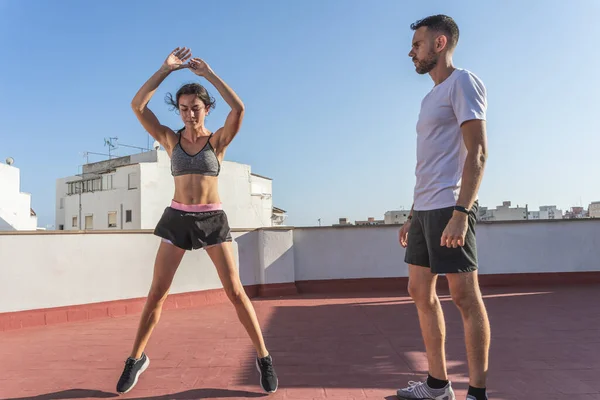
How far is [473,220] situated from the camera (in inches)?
81.6

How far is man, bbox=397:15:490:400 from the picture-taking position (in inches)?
79.4

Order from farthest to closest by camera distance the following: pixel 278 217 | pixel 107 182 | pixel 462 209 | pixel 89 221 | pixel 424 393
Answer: pixel 278 217, pixel 89 221, pixel 107 182, pixel 424 393, pixel 462 209

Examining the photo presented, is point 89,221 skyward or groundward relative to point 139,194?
groundward

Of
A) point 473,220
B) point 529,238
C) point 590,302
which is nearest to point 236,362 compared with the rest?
point 473,220

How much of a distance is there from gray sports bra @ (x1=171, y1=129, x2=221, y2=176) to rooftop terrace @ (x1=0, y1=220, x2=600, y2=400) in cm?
134

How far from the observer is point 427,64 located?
2.29m

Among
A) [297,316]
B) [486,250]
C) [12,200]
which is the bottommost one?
[297,316]

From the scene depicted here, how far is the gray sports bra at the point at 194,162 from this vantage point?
8.96 ft

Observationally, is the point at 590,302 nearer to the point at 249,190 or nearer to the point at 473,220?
the point at 473,220

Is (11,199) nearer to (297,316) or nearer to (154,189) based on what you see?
(154,189)

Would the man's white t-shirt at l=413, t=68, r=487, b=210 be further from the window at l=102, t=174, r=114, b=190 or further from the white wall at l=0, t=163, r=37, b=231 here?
the window at l=102, t=174, r=114, b=190

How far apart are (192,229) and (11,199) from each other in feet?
Result: 106

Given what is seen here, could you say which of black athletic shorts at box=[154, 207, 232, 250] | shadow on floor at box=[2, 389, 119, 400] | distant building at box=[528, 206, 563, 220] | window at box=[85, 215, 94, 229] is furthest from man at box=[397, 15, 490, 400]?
distant building at box=[528, 206, 563, 220]

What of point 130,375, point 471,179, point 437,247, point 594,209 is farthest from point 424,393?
point 594,209
